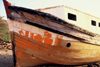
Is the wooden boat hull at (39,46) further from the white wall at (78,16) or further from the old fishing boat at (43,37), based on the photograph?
the white wall at (78,16)

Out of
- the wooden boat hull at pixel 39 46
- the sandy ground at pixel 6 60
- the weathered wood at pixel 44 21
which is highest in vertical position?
the weathered wood at pixel 44 21

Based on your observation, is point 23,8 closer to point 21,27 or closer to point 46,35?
point 21,27

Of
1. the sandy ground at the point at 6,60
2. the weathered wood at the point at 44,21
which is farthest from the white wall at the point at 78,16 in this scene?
the sandy ground at the point at 6,60

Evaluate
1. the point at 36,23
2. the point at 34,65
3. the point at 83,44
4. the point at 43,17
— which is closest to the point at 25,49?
the point at 34,65

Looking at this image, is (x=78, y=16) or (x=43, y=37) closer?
(x=43, y=37)

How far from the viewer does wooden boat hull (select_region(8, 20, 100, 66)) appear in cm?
376

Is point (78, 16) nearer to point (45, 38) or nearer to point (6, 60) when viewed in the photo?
point (45, 38)

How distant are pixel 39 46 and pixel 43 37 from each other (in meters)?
0.41

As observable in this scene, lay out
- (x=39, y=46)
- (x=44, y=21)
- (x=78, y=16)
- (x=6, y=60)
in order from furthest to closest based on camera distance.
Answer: (x=6, y=60) → (x=78, y=16) → (x=39, y=46) → (x=44, y=21)

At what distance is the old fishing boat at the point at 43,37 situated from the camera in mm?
3693

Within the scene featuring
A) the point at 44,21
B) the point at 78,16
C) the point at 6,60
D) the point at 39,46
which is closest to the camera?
the point at 44,21

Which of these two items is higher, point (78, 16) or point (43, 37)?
point (78, 16)

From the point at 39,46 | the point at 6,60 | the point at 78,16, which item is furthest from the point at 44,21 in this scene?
the point at 6,60

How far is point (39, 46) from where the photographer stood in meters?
3.82
